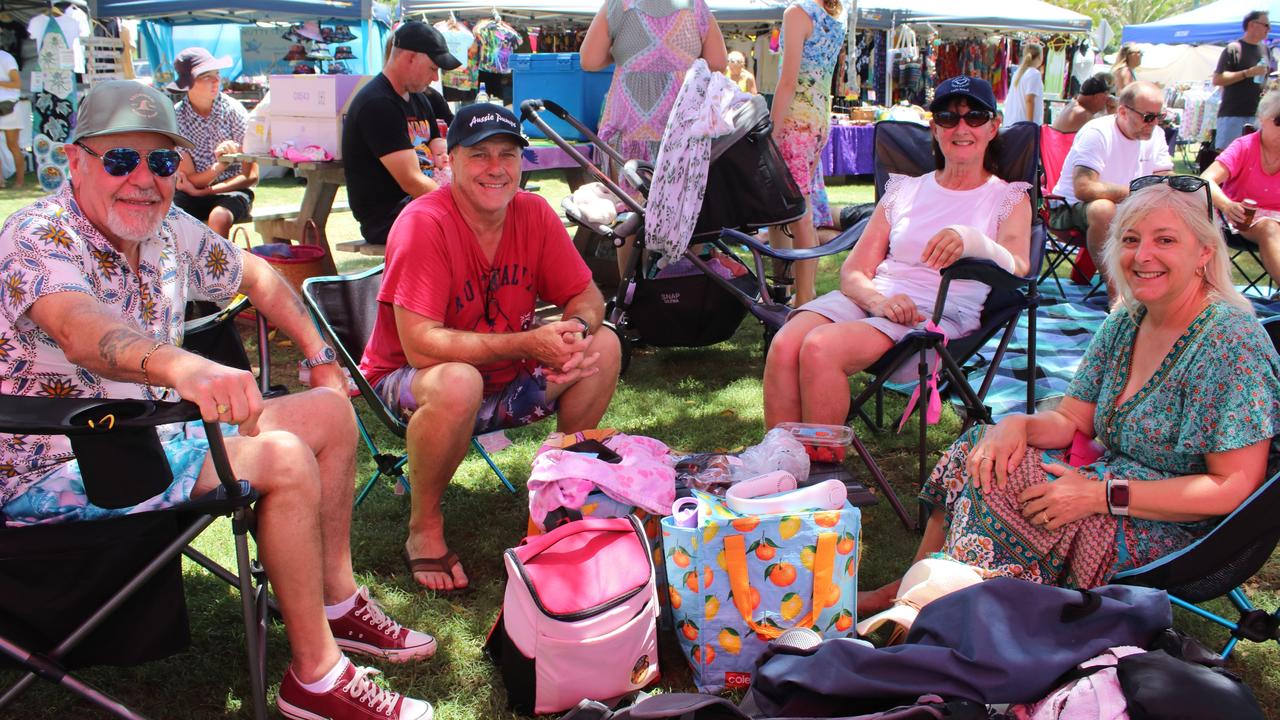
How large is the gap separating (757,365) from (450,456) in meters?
2.35

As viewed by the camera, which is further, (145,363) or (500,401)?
(500,401)

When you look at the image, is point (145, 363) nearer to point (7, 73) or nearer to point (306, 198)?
point (306, 198)

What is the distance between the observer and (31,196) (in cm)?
981

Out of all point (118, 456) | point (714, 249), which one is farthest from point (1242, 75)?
point (118, 456)

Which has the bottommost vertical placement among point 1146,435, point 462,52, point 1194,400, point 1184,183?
point 1146,435

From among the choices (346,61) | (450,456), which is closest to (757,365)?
(450,456)

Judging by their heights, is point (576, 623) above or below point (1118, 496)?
below

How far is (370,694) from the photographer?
84.2 inches

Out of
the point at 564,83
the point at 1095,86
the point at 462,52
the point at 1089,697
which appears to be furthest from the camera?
the point at 462,52

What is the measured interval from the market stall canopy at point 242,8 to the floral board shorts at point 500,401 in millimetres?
9151

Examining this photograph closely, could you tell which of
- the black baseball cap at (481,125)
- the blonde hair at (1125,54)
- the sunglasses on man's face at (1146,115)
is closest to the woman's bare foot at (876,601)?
the black baseball cap at (481,125)

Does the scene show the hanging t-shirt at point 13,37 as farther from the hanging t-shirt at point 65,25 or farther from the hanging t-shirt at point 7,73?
the hanging t-shirt at point 65,25

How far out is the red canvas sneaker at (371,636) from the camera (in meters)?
2.42

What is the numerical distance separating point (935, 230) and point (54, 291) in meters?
2.68
